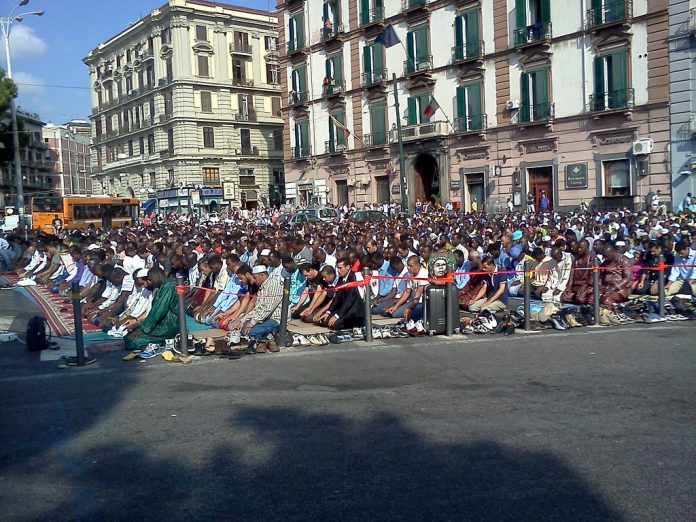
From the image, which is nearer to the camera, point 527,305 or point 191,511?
point 191,511

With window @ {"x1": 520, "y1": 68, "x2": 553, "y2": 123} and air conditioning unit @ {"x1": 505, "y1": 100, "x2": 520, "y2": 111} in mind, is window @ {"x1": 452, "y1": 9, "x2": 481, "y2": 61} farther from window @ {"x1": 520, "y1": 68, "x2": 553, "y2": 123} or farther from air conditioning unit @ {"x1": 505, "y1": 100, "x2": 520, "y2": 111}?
window @ {"x1": 520, "y1": 68, "x2": 553, "y2": 123}

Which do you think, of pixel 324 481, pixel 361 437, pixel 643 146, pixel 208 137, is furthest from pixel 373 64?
pixel 324 481

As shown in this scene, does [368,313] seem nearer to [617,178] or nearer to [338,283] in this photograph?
[338,283]

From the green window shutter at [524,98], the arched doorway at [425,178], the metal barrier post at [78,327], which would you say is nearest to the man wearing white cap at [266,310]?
the metal barrier post at [78,327]

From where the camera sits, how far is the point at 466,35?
38.8 m

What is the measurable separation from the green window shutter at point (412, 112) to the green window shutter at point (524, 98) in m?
7.29

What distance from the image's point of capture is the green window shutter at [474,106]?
38562 millimetres

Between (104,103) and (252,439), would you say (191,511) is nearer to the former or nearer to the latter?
(252,439)

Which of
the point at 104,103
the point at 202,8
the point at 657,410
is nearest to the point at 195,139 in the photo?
the point at 202,8

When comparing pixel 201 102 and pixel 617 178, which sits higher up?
pixel 201 102

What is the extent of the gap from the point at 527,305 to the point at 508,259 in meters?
4.45

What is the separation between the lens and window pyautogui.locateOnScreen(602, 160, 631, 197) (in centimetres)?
3297

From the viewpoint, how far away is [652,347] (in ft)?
31.7

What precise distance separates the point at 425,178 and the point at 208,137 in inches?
1103
